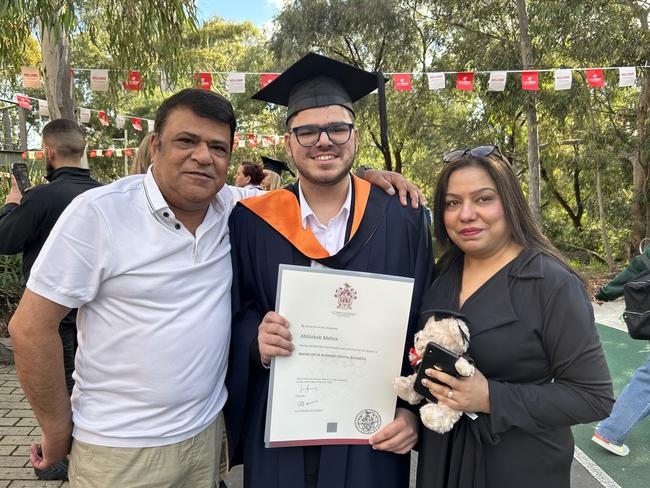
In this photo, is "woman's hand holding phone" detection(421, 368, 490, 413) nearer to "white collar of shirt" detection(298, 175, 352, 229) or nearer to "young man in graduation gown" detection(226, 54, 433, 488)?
"young man in graduation gown" detection(226, 54, 433, 488)

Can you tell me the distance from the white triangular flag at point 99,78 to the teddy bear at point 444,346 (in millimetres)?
9466

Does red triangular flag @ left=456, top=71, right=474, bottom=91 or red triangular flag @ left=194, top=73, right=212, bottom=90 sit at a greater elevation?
red triangular flag @ left=456, top=71, right=474, bottom=91

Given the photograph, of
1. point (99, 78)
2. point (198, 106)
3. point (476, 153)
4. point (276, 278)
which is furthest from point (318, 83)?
point (99, 78)

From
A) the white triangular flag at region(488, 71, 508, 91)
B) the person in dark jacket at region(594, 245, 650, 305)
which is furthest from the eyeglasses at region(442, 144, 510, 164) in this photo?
the white triangular flag at region(488, 71, 508, 91)

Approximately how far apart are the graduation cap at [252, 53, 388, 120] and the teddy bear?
1009 mm

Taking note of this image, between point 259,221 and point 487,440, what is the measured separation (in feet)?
3.74

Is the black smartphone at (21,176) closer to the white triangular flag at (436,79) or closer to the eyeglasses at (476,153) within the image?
the eyeglasses at (476,153)

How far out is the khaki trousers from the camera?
5.56ft

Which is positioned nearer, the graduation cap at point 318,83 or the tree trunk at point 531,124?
the graduation cap at point 318,83

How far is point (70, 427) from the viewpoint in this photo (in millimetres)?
1766

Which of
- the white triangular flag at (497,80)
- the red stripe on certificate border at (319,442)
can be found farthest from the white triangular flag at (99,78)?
the red stripe on certificate border at (319,442)

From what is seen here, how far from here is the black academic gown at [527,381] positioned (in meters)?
1.54

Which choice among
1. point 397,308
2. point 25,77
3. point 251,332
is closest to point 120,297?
point 251,332

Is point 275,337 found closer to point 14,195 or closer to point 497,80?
point 14,195
